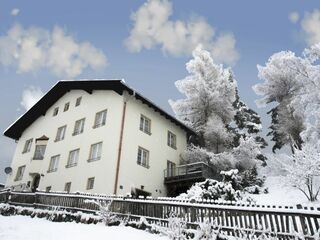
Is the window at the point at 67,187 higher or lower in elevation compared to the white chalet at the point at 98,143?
lower

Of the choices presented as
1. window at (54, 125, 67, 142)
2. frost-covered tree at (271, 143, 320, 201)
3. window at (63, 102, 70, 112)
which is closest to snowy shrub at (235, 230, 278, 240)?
frost-covered tree at (271, 143, 320, 201)

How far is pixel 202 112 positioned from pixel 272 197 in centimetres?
1061

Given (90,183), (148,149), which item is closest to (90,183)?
(90,183)

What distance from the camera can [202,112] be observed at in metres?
29.3

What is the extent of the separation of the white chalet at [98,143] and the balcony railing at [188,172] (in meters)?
0.26

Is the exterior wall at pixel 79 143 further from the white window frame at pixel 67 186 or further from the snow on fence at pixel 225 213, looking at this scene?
the snow on fence at pixel 225 213

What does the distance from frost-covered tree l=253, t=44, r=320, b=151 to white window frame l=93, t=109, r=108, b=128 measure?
14469 millimetres

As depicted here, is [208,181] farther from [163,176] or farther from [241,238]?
[241,238]

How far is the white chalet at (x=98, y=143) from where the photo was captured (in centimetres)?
2134

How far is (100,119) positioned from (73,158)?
3.89 m

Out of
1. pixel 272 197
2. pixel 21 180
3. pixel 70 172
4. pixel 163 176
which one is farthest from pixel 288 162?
pixel 21 180

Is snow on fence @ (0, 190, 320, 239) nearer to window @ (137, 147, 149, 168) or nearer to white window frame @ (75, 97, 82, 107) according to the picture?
window @ (137, 147, 149, 168)

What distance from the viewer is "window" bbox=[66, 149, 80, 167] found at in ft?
77.7

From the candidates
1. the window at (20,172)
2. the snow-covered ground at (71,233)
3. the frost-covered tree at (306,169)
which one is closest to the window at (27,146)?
the window at (20,172)
